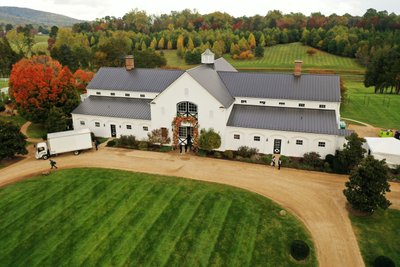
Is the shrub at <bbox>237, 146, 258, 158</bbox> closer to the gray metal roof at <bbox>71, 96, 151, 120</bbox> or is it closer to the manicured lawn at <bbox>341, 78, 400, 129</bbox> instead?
the gray metal roof at <bbox>71, 96, 151, 120</bbox>

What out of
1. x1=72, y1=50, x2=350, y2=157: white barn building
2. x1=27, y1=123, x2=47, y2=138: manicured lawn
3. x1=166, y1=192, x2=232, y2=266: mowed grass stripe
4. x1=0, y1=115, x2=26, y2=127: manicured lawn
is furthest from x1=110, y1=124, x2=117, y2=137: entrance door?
x1=166, y1=192, x2=232, y2=266: mowed grass stripe

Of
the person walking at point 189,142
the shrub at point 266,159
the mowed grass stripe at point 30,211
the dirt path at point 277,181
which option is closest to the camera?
the dirt path at point 277,181

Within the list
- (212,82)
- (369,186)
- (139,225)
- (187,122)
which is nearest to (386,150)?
(369,186)

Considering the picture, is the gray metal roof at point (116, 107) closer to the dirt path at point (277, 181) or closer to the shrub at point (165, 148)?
the shrub at point (165, 148)

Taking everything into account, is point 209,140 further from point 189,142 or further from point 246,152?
point 246,152

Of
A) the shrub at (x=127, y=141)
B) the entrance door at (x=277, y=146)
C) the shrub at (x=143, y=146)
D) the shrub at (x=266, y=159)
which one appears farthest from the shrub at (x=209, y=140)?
the shrub at (x=127, y=141)

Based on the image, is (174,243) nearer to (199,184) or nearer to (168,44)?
(199,184)
